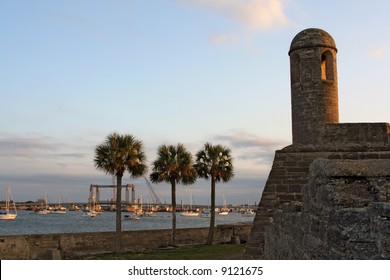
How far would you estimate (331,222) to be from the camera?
4.18 metres

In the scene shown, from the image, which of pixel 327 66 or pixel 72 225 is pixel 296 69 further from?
pixel 72 225

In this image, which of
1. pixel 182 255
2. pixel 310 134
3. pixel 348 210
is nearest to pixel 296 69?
pixel 310 134

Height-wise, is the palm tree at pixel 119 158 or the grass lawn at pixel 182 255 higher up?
the palm tree at pixel 119 158

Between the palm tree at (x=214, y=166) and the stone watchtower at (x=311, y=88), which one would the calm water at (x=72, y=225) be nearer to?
the palm tree at (x=214, y=166)

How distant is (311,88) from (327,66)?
1.47 meters

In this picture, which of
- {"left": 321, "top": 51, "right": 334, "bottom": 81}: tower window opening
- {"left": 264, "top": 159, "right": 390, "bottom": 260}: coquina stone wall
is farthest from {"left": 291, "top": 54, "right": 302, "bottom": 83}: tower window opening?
{"left": 264, "top": 159, "right": 390, "bottom": 260}: coquina stone wall

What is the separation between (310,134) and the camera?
15672 millimetres

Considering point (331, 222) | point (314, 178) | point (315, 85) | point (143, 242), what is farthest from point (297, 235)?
point (143, 242)

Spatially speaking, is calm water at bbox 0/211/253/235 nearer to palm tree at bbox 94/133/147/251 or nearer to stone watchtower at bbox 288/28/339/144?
palm tree at bbox 94/133/147/251

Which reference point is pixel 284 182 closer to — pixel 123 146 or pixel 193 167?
pixel 123 146

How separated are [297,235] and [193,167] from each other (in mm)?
26157

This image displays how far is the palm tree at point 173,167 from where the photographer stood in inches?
1222

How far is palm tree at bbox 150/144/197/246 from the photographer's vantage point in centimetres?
3103

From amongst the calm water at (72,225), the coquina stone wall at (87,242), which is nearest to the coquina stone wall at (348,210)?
the coquina stone wall at (87,242)
